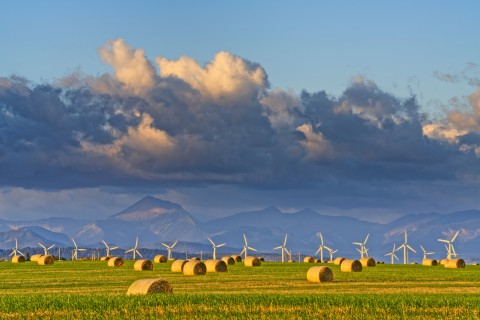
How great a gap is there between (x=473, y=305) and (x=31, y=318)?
18.6 meters

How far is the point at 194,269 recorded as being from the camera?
242 ft

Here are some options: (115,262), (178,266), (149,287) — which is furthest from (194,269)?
(149,287)

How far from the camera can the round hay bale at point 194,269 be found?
7388 centimetres

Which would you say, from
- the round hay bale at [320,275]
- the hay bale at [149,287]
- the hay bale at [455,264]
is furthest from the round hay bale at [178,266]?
the hay bale at [455,264]

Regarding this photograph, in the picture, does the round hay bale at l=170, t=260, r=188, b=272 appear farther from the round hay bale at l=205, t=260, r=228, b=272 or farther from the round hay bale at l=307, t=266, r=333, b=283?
the round hay bale at l=307, t=266, r=333, b=283

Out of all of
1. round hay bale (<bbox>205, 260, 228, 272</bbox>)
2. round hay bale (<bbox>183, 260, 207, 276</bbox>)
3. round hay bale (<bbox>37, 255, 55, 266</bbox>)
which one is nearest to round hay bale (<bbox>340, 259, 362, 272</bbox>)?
round hay bale (<bbox>205, 260, 228, 272</bbox>)

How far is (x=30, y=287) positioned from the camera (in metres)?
58.2

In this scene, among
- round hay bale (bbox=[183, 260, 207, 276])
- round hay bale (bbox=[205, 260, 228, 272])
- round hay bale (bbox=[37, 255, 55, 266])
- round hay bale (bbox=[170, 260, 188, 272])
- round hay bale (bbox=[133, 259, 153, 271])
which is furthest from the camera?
round hay bale (bbox=[37, 255, 55, 266])

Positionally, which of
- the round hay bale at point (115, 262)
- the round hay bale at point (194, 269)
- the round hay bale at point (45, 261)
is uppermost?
the round hay bale at point (45, 261)

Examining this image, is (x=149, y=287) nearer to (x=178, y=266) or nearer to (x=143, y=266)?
(x=178, y=266)

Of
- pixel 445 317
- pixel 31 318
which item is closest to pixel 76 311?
pixel 31 318

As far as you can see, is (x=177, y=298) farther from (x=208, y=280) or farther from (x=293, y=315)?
(x=208, y=280)

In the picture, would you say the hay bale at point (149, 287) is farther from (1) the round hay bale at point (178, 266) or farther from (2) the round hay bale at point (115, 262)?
(2) the round hay bale at point (115, 262)

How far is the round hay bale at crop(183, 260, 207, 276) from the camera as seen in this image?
73875mm
